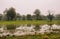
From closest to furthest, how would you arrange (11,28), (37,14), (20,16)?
(11,28), (20,16), (37,14)

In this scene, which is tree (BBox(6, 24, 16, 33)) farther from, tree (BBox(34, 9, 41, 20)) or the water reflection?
tree (BBox(34, 9, 41, 20))

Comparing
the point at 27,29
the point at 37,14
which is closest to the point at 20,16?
the point at 27,29

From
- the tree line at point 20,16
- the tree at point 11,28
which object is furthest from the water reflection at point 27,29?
the tree line at point 20,16

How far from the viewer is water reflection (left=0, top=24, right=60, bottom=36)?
498cm

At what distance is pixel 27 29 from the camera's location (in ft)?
17.9

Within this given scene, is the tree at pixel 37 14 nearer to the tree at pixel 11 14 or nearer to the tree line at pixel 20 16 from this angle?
the tree line at pixel 20 16

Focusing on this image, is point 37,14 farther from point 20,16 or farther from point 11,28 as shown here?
point 11,28

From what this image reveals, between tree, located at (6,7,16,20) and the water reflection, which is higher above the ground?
tree, located at (6,7,16,20)

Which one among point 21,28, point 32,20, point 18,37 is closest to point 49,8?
point 32,20

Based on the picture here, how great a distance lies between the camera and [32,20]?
565cm

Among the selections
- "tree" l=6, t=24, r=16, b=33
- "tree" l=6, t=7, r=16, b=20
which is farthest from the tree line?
"tree" l=6, t=24, r=16, b=33

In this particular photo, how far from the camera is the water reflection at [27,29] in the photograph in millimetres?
4982

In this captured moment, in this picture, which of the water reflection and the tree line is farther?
the tree line

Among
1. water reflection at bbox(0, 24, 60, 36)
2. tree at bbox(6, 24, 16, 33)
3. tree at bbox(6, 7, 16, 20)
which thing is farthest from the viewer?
tree at bbox(6, 7, 16, 20)
